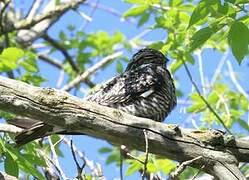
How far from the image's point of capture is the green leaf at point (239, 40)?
3.61 m

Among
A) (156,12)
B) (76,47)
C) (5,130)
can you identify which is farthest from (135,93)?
(76,47)

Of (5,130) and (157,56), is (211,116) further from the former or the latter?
(5,130)

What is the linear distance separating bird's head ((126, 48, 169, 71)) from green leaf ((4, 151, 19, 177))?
2462mm

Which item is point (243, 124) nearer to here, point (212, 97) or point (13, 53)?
point (212, 97)

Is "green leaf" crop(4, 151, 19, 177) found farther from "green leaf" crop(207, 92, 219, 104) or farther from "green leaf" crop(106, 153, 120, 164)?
"green leaf" crop(106, 153, 120, 164)

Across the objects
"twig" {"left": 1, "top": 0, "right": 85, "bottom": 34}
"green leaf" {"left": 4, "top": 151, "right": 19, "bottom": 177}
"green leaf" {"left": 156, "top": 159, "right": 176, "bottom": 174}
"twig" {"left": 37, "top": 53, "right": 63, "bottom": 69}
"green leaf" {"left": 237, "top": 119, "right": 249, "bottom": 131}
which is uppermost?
"twig" {"left": 37, "top": 53, "right": 63, "bottom": 69}

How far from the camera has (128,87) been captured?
534cm

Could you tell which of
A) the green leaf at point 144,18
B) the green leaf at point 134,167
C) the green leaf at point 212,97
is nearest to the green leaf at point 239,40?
the green leaf at point 134,167

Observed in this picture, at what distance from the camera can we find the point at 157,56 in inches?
241

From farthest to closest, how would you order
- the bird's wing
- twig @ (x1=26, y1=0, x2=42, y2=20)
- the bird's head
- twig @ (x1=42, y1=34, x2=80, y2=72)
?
1. twig @ (x1=42, y1=34, x2=80, y2=72)
2. twig @ (x1=26, y1=0, x2=42, y2=20)
3. the bird's head
4. the bird's wing

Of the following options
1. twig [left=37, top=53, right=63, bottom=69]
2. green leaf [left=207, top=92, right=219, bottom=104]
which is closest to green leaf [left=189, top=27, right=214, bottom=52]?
green leaf [left=207, top=92, right=219, bottom=104]

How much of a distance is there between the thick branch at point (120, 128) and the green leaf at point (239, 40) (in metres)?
0.53

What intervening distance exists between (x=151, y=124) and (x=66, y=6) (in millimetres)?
4259

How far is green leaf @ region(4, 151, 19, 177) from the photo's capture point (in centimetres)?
377
